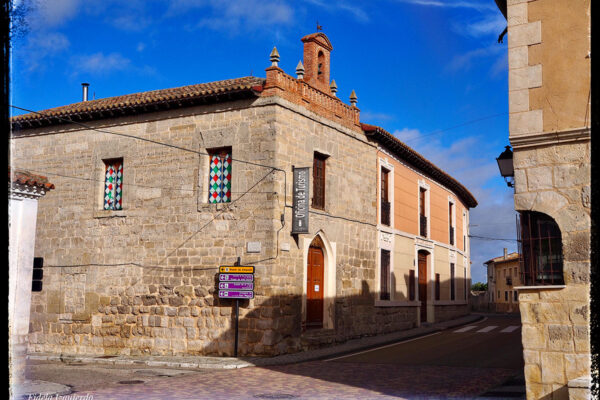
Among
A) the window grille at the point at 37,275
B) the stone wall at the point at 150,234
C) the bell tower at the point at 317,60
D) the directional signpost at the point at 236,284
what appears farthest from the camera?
the bell tower at the point at 317,60

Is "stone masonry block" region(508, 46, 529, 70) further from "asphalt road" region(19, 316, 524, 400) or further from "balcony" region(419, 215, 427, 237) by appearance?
"balcony" region(419, 215, 427, 237)

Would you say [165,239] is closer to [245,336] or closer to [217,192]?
[217,192]

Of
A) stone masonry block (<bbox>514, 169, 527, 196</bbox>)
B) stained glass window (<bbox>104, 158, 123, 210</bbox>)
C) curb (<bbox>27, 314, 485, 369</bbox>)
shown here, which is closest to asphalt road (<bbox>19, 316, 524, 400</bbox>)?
curb (<bbox>27, 314, 485, 369</bbox>)

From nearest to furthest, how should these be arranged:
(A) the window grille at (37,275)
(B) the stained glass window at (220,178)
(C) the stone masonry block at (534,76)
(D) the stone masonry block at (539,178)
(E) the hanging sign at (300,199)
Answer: (D) the stone masonry block at (539,178) → (C) the stone masonry block at (534,76) → (A) the window grille at (37,275) → (E) the hanging sign at (300,199) → (B) the stained glass window at (220,178)

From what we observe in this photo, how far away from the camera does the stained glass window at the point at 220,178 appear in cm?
1672

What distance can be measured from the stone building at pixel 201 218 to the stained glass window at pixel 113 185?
0.11 ft

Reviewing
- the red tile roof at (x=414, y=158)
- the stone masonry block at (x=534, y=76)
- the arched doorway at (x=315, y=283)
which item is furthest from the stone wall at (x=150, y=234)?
the stone masonry block at (x=534, y=76)

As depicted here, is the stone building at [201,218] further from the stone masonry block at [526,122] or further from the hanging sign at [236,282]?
the stone masonry block at [526,122]

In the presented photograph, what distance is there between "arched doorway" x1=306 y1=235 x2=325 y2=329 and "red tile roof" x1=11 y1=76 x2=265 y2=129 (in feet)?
15.2

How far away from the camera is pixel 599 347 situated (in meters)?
5.61

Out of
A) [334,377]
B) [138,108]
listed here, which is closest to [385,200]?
[138,108]

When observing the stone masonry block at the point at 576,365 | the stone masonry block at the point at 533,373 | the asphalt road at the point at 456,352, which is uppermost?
the stone masonry block at the point at 576,365

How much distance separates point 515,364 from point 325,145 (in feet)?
26.9

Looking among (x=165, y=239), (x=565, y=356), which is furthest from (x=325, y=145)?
(x=565, y=356)
